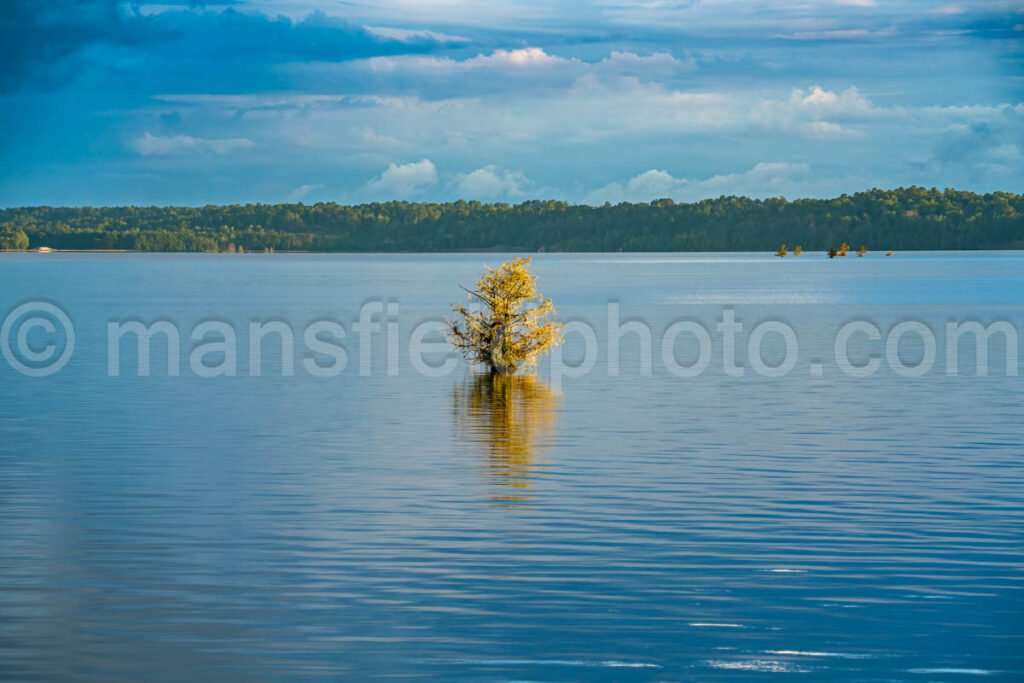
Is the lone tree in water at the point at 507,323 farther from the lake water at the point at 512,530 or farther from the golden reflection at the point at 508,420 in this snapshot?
the lake water at the point at 512,530

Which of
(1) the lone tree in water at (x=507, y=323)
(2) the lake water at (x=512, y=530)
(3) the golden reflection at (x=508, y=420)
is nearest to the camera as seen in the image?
(2) the lake water at (x=512, y=530)

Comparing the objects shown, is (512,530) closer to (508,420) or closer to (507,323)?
(508,420)

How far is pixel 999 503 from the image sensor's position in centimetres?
2923

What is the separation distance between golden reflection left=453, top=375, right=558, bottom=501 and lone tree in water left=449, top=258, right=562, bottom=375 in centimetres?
85

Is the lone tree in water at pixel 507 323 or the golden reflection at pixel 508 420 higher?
the lone tree in water at pixel 507 323

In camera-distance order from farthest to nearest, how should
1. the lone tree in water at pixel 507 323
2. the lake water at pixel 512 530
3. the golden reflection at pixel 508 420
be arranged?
the lone tree in water at pixel 507 323
the golden reflection at pixel 508 420
the lake water at pixel 512 530

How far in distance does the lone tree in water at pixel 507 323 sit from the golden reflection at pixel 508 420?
2.78 ft

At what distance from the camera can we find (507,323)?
58.4 m

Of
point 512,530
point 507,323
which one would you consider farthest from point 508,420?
point 512,530

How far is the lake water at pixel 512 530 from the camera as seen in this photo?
18891mm

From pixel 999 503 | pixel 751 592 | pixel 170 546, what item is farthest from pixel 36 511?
pixel 999 503

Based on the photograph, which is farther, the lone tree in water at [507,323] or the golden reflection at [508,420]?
the lone tree in water at [507,323]

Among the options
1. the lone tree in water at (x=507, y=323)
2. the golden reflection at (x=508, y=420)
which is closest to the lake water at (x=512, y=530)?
the golden reflection at (x=508, y=420)

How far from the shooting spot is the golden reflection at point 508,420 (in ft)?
112
